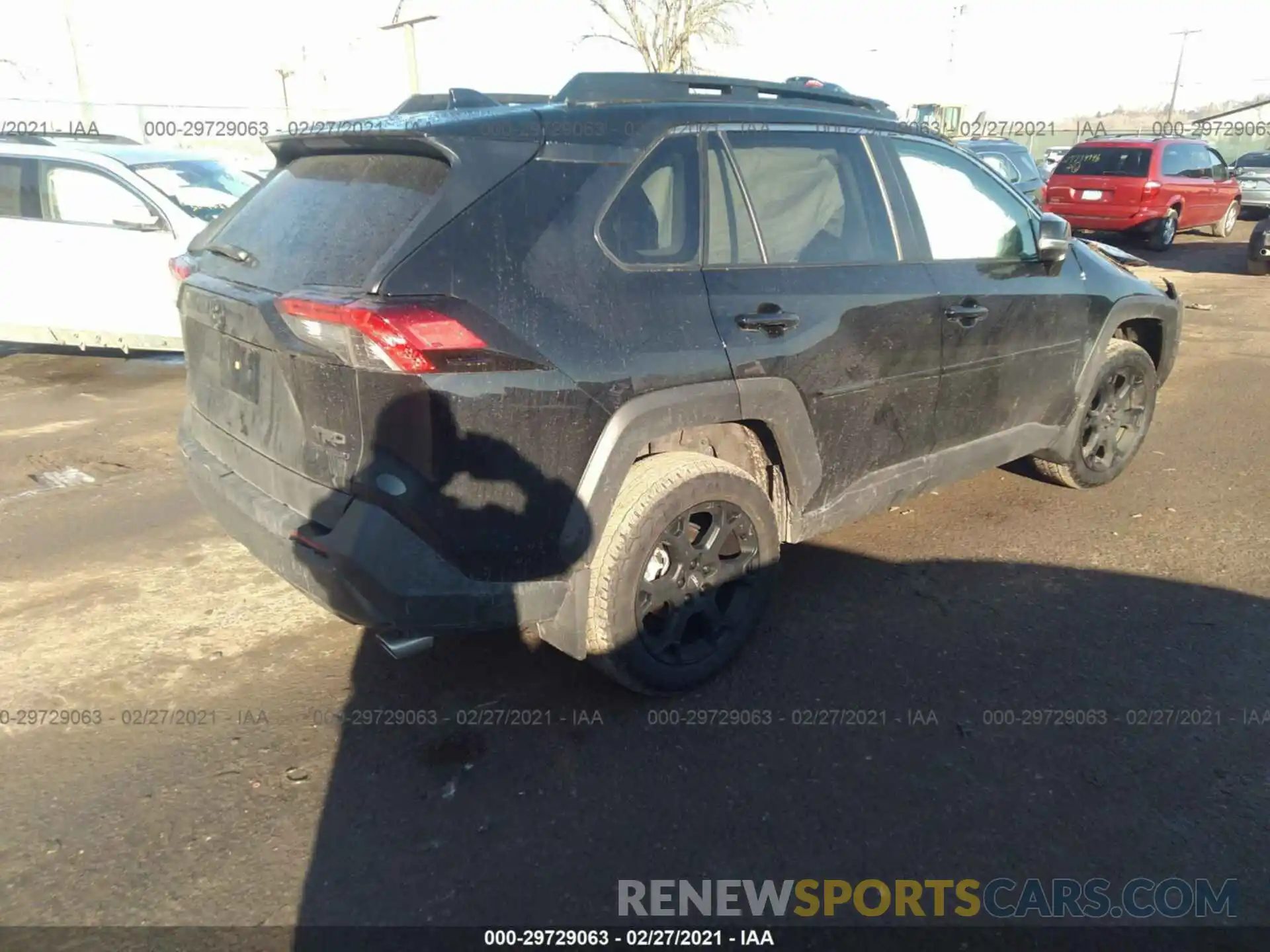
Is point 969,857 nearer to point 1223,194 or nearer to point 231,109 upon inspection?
point 1223,194

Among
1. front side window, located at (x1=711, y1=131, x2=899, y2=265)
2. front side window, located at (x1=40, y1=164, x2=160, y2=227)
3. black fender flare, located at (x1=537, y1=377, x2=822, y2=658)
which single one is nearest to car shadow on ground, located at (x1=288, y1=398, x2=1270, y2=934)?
black fender flare, located at (x1=537, y1=377, x2=822, y2=658)

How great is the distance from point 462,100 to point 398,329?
108 centimetres

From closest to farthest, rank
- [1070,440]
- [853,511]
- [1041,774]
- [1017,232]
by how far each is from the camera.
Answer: [1041,774] → [853,511] → [1017,232] → [1070,440]

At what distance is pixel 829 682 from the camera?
3297 mm

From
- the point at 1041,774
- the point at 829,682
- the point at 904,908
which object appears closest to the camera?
the point at 904,908

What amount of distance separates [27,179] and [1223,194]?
18054 millimetres

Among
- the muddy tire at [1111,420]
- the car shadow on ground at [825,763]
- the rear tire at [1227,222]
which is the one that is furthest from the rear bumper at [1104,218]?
the car shadow on ground at [825,763]

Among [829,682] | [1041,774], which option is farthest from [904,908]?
[829,682]

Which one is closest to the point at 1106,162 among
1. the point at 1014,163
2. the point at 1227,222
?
the point at 1014,163

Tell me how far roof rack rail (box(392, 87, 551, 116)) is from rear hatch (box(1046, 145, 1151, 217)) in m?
14.6

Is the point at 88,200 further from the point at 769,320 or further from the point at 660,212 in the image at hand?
the point at 769,320

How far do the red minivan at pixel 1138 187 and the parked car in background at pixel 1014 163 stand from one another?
0.43 meters

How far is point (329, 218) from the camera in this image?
2820mm

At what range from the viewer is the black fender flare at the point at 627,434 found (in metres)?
2.76
